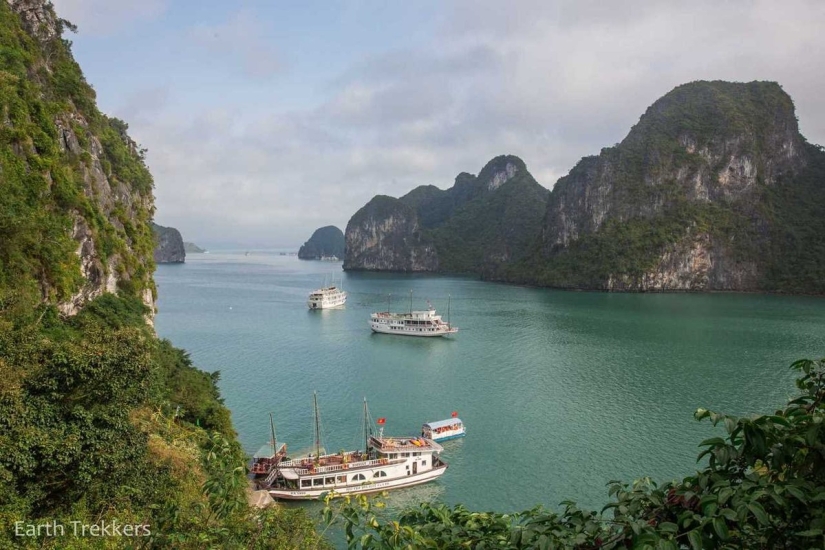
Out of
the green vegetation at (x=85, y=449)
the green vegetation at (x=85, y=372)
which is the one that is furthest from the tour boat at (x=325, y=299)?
the green vegetation at (x=85, y=449)

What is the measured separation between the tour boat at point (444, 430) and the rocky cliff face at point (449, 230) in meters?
131

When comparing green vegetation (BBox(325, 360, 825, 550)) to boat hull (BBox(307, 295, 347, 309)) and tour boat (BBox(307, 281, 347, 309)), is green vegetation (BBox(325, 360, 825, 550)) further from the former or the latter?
tour boat (BBox(307, 281, 347, 309))

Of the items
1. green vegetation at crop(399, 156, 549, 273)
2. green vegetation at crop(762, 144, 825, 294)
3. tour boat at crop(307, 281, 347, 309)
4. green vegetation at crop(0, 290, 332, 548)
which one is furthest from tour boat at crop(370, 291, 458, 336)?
green vegetation at crop(399, 156, 549, 273)

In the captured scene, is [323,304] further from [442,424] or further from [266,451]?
[266,451]

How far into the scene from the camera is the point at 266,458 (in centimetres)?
2228

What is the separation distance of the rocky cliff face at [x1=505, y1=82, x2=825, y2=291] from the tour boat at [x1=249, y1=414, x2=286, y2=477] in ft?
294

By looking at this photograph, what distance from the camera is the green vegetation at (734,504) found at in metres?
2.91

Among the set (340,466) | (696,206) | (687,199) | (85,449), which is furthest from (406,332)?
(696,206)

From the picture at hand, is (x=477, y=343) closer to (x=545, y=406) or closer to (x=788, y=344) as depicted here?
(x=545, y=406)

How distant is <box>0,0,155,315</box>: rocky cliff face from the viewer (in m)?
19.8

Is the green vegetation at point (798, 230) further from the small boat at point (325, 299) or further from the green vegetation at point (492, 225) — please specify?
the small boat at point (325, 299)

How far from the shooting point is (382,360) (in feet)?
142

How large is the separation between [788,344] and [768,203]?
274 ft

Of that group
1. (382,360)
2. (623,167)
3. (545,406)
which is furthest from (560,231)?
(545,406)
